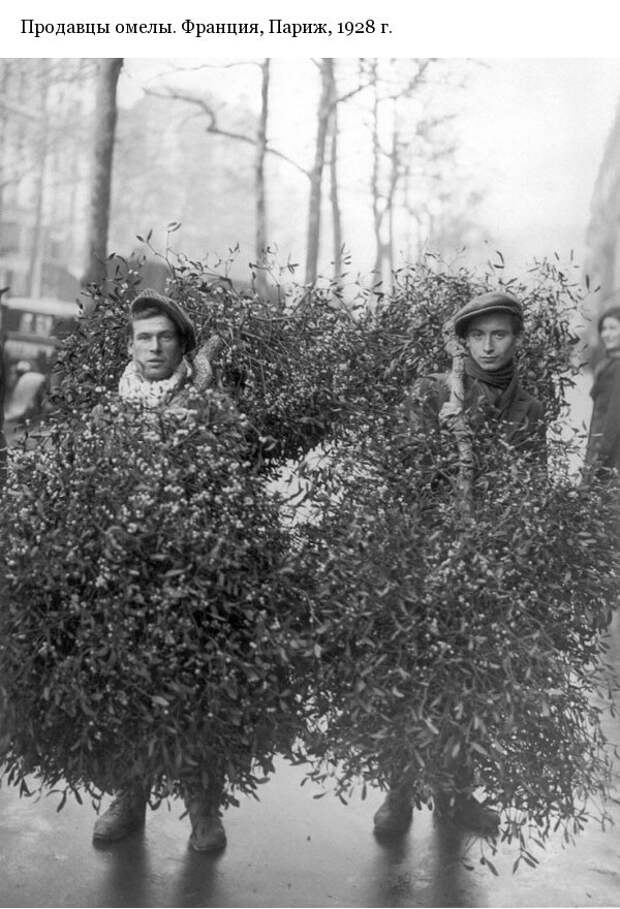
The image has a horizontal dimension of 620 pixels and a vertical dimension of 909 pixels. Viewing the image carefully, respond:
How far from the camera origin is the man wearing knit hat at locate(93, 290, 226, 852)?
8.80 ft

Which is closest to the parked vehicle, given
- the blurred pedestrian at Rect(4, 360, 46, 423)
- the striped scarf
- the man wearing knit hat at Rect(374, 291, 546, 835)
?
the blurred pedestrian at Rect(4, 360, 46, 423)

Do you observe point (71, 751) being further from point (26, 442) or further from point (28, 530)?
point (26, 442)

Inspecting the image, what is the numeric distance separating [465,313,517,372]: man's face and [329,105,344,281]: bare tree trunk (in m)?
0.85

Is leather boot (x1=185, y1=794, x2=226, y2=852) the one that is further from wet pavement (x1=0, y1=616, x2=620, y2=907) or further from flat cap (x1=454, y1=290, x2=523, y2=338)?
flat cap (x1=454, y1=290, x2=523, y2=338)

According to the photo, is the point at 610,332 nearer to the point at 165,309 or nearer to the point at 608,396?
the point at 608,396

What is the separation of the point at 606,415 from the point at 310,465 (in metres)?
1.44

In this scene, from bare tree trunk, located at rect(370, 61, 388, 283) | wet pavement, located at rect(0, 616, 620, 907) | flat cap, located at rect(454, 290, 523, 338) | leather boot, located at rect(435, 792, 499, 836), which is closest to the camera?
wet pavement, located at rect(0, 616, 620, 907)

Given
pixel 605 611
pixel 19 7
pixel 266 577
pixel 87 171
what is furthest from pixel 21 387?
pixel 605 611

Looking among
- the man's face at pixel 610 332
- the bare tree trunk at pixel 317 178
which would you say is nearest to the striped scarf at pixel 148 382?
the bare tree trunk at pixel 317 178

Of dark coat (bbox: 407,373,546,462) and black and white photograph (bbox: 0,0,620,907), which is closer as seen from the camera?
black and white photograph (bbox: 0,0,620,907)

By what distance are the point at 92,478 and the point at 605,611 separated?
1508 millimetres

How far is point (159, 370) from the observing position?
8.93 feet

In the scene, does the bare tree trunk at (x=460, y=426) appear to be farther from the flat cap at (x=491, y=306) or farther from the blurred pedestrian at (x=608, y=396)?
the blurred pedestrian at (x=608, y=396)

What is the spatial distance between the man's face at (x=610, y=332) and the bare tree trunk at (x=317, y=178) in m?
1.27
